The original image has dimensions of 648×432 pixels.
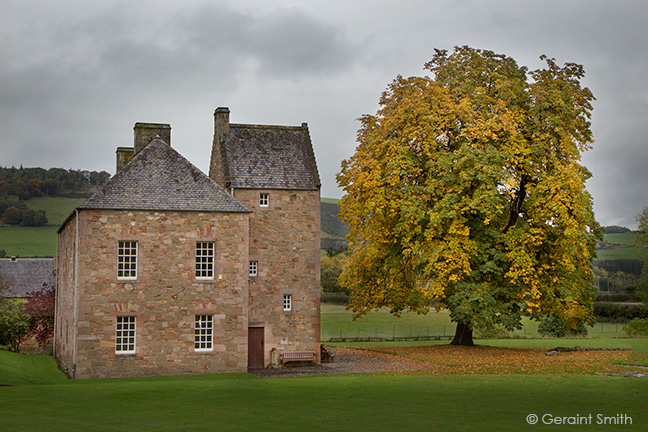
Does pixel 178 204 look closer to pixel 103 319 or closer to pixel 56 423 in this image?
pixel 103 319

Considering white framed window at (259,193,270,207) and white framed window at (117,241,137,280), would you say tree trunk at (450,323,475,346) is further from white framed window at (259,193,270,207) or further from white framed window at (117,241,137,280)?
white framed window at (117,241,137,280)

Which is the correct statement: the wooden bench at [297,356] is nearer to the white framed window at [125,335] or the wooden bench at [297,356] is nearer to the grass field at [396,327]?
the white framed window at [125,335]

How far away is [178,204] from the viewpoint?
31359 millimetres

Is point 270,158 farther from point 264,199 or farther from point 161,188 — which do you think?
point 161,188

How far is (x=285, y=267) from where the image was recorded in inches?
1383

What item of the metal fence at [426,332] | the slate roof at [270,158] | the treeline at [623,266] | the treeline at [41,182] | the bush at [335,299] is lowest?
the metal fence at [426,332]

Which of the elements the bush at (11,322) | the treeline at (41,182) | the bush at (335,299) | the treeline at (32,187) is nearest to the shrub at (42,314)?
the bush at (11,322)

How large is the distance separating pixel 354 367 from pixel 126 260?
12906 mm

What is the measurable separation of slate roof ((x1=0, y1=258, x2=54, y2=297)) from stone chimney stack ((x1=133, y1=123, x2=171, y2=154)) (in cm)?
3500

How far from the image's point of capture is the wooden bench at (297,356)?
1345 inches

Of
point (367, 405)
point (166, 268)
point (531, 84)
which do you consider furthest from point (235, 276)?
point (531, 84)

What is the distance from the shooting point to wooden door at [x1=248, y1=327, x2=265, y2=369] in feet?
112

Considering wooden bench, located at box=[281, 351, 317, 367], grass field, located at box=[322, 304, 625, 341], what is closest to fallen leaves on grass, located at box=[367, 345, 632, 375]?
wooden bench, located at box=[281, 351, 317, 367]

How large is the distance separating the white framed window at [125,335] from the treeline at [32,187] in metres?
99.0
